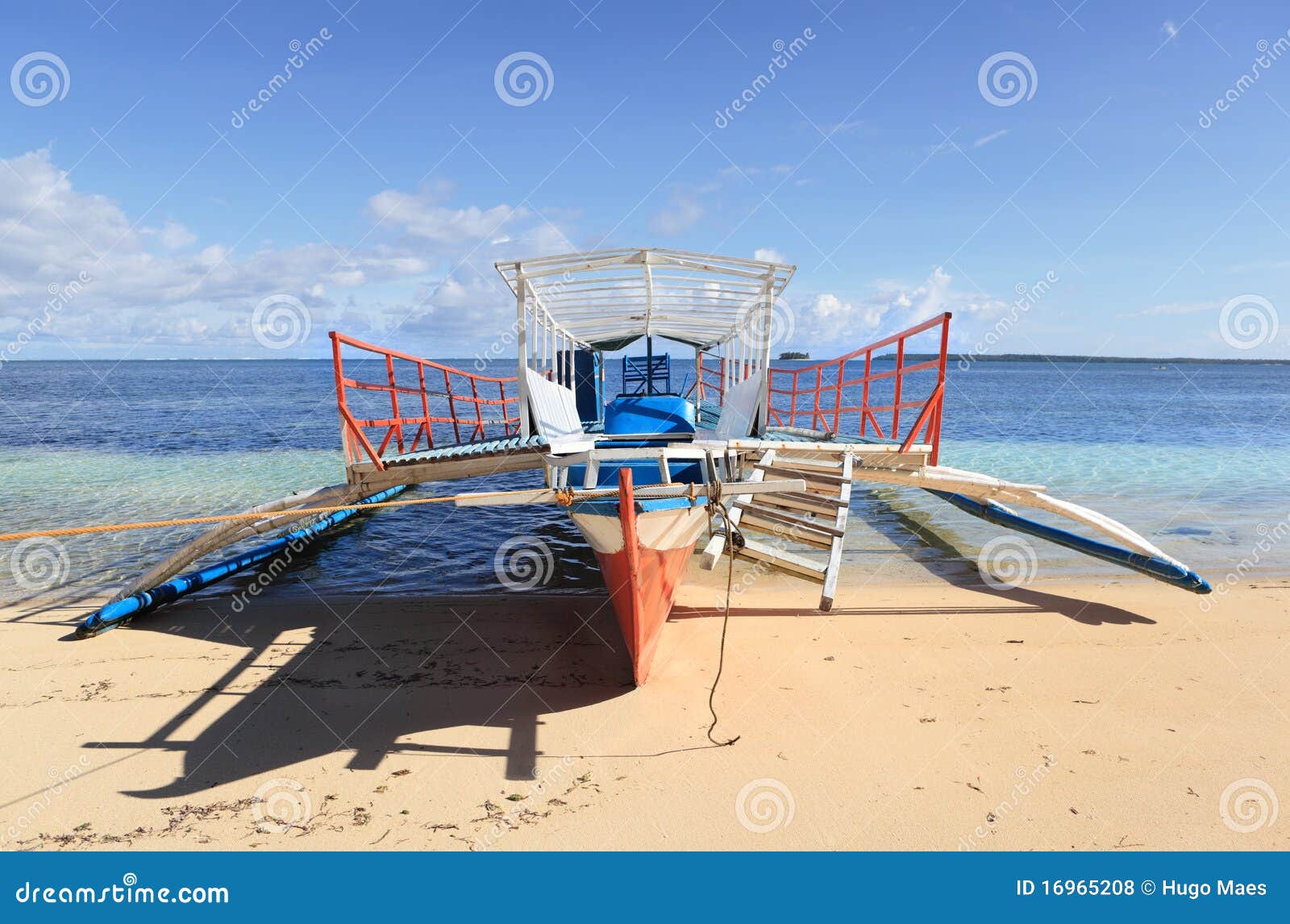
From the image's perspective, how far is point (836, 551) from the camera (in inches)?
271

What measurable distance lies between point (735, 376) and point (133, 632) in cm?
934

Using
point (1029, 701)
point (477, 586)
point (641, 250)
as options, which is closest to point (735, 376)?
point (641, 250)

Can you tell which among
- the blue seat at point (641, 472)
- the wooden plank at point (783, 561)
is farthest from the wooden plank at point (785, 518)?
the blue seat at point (641, 472)

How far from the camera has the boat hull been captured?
4758 mm

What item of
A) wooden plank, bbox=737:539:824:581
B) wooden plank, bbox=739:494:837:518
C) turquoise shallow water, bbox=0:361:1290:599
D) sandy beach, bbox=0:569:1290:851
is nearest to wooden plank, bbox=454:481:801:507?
sandy beach, bbox=0:569:1290:851

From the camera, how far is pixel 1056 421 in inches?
1297

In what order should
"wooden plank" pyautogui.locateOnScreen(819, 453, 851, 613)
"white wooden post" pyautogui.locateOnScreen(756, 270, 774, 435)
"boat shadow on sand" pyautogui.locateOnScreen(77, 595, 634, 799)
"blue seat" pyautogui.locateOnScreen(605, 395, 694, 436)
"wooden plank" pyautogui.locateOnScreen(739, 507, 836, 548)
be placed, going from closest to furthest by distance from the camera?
"boat shadow on sand" pyautogui.locateOnScreen(77, 595, 634, 799), "wooden plank" pyautogui.locateOnScreen(819, 453, 851, 613), "wooden plank" pyautogui.locateOnScreen(739, 507, 836, 548), "white wooden post" pyautogui.locateOnScreen(756, 270, 774, 435), "blue seat" pyautogui.locateOnScreen(605, 395, 694, 436)

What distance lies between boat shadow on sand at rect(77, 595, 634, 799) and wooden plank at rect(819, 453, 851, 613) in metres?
2.08

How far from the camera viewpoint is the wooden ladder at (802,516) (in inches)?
270

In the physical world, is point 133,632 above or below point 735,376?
below

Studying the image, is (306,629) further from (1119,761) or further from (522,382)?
(1119,761)

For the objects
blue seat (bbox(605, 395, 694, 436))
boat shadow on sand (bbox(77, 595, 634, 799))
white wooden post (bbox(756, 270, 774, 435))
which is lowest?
boat shadow on sand (bbox(77, 595, 634, 799))

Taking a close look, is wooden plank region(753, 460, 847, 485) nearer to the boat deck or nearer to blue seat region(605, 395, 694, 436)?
blue seat region(605, 395, 694, 436)

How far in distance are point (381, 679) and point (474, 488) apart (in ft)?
39.4
